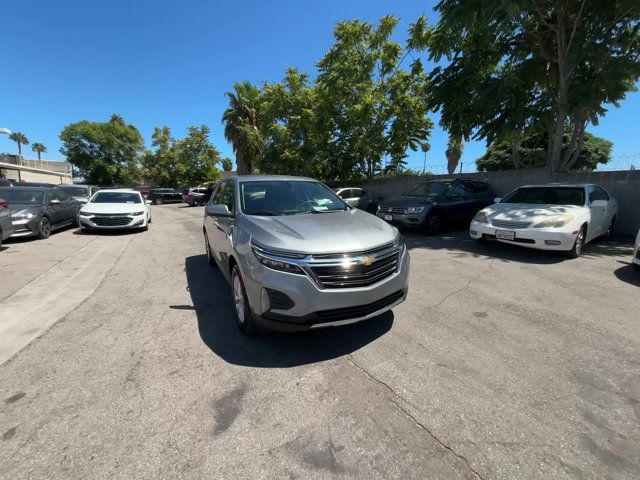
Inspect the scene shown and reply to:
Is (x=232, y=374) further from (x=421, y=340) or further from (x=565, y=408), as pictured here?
(x=565, y=408)

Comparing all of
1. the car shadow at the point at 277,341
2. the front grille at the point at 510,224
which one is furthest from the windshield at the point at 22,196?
the front grille at the point at 510,224

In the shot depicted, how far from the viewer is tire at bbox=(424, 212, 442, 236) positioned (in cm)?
904

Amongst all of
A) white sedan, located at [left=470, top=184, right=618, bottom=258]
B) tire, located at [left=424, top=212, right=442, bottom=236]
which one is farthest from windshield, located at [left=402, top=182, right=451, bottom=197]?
white sedan, located at [left=470, top=184, right=618, bottom=258]

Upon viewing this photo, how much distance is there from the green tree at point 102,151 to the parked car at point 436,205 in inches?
1908

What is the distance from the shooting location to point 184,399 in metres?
2.43

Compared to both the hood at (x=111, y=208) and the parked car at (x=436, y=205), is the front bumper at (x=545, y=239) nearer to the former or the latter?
the parked car at (x=436, y=205)

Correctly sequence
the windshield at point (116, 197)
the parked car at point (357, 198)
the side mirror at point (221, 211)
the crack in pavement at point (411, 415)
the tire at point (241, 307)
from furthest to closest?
the parked car at point (357, 198)
the windshield at point (116, 197)
the side mirror at point (221, 211)
the tire at point (241, 307)
the crack in pavement at point (411, 415)

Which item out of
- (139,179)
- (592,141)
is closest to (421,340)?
(592,141)

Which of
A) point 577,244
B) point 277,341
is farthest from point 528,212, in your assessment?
point 277,341

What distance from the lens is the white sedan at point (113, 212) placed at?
9.73m

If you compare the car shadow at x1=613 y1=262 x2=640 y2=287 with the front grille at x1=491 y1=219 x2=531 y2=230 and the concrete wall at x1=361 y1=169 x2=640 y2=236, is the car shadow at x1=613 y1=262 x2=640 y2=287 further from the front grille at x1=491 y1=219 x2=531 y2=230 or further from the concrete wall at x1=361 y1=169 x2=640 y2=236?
the concrete wall at x1=361 y1=169 x2=640 y2=236

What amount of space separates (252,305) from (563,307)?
12.7ft

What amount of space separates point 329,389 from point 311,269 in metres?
0.97

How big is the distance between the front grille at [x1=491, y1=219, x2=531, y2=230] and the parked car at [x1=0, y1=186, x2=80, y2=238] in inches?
449
